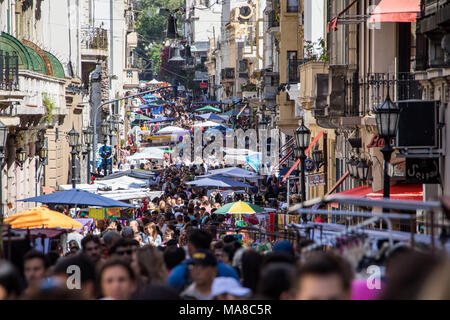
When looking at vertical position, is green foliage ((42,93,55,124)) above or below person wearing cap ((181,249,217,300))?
above

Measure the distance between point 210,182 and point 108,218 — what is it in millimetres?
7566

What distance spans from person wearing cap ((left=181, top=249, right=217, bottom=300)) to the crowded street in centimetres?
2

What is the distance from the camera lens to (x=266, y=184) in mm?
37250

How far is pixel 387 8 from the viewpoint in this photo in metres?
17.5

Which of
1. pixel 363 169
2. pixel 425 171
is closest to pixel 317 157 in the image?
pixel 363 169

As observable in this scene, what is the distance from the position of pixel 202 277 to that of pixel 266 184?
2979 cm

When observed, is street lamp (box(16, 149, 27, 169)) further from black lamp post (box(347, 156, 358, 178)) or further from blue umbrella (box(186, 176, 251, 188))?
black lamp post (box(347, 156, 358, 178))

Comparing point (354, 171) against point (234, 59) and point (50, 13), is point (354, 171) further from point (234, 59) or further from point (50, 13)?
point (234, 59)

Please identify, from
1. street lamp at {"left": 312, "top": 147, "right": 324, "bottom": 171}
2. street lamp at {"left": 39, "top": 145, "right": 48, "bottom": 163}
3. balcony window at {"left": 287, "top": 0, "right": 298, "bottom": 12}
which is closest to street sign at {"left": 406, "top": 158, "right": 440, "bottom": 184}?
street lamp at {"left": 312, "top": 147, "right": 324, "bottom": 171}

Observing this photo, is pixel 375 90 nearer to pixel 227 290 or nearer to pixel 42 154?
pixel 227 290

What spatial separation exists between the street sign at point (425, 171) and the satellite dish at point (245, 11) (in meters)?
68.9

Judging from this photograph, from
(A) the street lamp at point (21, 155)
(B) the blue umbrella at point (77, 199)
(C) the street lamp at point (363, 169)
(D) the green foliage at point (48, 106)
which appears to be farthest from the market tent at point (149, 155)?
(B) the blue umbrella at point (77, 199)

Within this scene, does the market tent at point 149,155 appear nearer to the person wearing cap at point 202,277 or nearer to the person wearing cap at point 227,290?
the person wearing cap at point 202,277

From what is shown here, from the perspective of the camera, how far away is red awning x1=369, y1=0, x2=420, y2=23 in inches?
674
